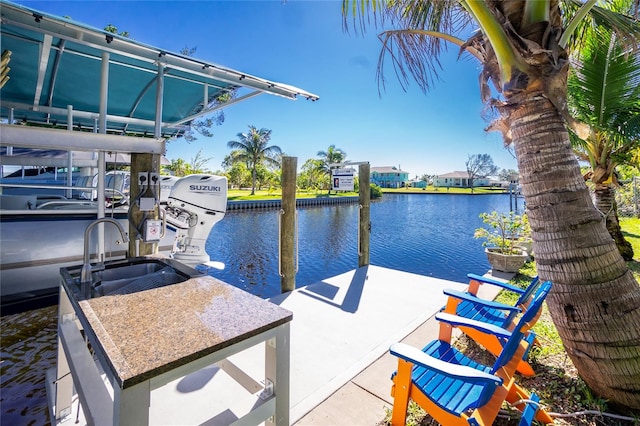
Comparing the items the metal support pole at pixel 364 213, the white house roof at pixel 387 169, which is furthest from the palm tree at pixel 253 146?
the white house roof at pixel 387 169

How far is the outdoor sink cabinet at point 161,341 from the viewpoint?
82 cm

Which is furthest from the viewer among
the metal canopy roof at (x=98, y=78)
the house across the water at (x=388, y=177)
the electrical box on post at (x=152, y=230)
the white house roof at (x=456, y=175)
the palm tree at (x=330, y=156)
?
the white house roof at (x=456, y=175)

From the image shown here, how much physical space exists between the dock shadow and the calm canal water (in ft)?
5.55

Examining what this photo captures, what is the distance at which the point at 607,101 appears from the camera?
4.11m

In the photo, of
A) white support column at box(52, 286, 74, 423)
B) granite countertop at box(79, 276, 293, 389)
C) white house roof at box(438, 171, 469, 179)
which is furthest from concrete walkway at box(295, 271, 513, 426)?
white house roof at box(438, 171, 469, 179)

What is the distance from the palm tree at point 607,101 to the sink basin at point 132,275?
16.3 feet

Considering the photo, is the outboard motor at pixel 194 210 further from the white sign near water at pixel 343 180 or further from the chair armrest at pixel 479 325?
the chair armrest at pixel 479 325

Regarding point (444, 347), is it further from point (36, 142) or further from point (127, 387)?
point (36, 142)

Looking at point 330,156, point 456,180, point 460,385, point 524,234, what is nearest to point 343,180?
point 524,234

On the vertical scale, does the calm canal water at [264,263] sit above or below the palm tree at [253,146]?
below

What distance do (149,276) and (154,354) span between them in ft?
3.65

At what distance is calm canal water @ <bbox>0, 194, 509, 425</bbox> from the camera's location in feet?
7.13

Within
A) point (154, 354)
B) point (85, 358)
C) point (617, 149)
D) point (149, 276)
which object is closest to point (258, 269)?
point (149, 276)

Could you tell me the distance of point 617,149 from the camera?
473 centimetres
